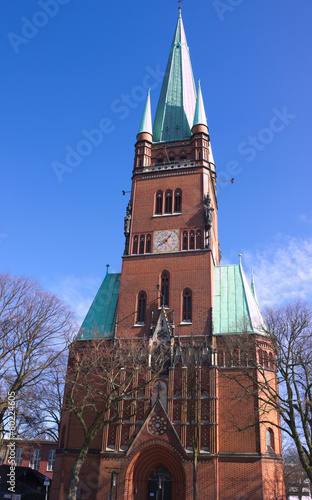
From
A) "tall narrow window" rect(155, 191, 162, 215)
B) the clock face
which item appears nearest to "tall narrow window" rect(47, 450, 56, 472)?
the clock face

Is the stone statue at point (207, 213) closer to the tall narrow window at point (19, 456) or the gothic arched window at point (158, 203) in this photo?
the gothic arched window at point (158, 203)

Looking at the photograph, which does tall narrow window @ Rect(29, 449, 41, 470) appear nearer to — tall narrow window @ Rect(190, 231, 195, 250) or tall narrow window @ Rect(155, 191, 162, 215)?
tall narrow window @ Rect(155, 191, 162, 215)

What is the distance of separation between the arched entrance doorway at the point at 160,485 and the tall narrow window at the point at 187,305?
34.9 ft

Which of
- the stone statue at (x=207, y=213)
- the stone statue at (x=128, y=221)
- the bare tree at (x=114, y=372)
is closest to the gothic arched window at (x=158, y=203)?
the stone statue at (x=128, y=221)

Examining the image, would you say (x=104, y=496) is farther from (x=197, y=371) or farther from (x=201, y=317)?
(x=201, y=317)

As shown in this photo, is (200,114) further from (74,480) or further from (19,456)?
(19,456)

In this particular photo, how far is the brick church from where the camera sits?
28.6m

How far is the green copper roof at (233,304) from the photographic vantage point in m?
32.9

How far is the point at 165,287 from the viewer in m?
35.7

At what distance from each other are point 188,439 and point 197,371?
441 cm

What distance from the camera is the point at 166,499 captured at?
95.9 ft

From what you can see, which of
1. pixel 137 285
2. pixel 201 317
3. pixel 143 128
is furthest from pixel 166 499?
pixel 143 128

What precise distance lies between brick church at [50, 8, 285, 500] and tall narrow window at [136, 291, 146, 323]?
0.27 feet

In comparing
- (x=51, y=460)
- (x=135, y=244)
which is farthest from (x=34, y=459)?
(x=135, y=244)
